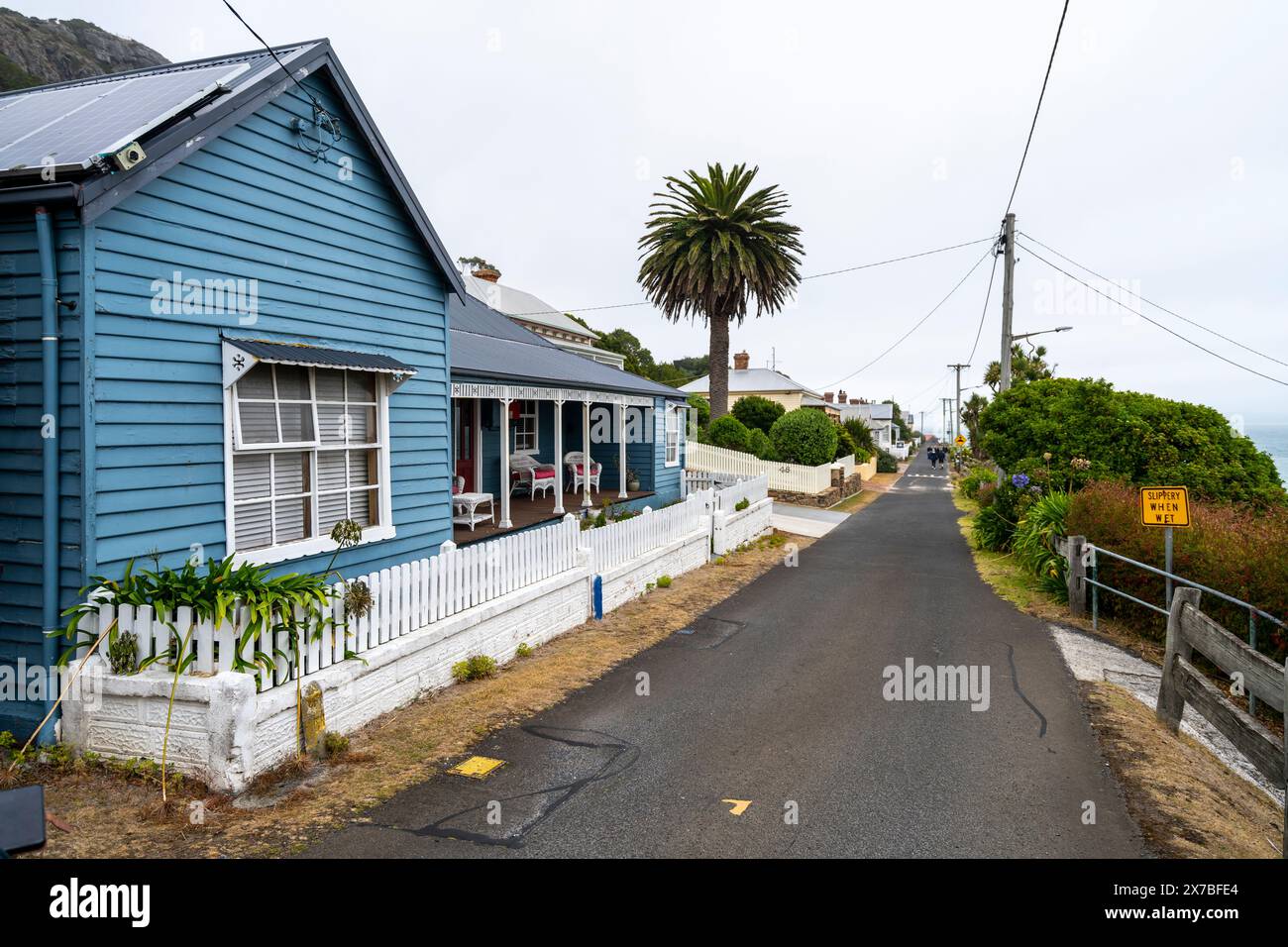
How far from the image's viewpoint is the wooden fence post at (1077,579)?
1251 cm

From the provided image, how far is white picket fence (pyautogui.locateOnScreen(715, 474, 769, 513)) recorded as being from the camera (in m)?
18.0

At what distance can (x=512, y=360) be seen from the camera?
15.4 metres

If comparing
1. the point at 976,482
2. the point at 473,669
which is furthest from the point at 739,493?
the point at 976,482

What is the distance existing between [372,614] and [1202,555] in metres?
9.97

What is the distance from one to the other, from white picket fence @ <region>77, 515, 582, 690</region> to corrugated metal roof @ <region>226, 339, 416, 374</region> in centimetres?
210

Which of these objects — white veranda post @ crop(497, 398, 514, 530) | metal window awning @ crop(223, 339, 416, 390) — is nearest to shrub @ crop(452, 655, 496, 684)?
metal window awning @ crop(223, 339, 416, 390)

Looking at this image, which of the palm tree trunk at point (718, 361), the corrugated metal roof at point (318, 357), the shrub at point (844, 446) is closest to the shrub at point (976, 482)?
the shrub at point (844, 446)

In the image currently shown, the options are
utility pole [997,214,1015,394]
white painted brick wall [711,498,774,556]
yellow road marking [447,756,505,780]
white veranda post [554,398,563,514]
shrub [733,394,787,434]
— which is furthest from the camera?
shrub [733,394,787,434]

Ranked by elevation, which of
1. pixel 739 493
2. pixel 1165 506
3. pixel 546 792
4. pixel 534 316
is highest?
pixel 534 316

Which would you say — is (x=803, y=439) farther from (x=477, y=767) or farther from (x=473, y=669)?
(x=477, y=767)

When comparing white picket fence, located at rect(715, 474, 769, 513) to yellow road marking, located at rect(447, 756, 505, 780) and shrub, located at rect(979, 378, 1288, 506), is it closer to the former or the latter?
shrub, located at rect(979, 378, 1288, 506)
